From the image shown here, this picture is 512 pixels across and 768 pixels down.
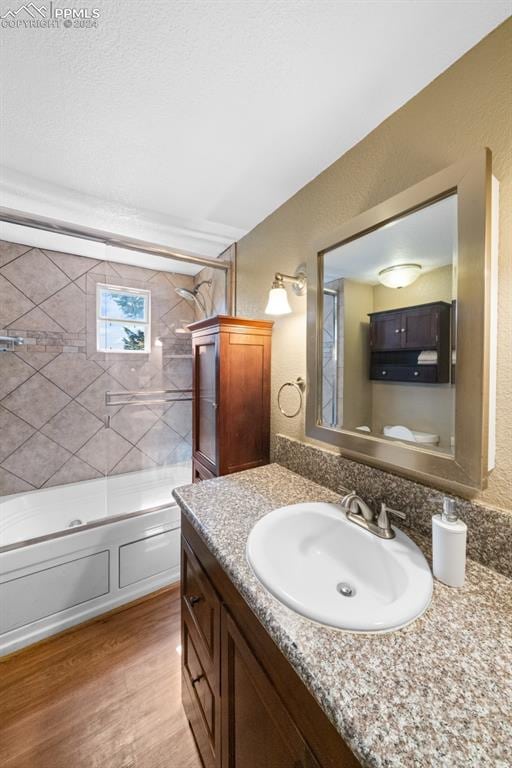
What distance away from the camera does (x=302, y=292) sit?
53.3 inches

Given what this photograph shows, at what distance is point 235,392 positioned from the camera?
1.49m

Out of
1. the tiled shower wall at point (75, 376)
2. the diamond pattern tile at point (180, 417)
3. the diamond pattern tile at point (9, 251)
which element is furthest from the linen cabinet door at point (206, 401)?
the diamond pattern tile at point (9, 251)

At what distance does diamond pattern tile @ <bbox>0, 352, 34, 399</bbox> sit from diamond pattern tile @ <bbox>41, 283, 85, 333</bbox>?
0.39 metres

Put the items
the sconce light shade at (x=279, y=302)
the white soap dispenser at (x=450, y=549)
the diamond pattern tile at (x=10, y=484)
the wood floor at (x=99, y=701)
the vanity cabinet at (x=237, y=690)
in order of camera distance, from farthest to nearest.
Result: the diamond pattern tile at (x=10, y=484) < the sconce light shade at (x=279, y=302) < the wood floor at (x=99, y=701) < the white soap dispenser at (x=450, y=549) < the vanity cabinet at (x=237, y=690)

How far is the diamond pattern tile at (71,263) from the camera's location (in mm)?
2174

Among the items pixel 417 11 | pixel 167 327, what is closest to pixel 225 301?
pixel 167 327

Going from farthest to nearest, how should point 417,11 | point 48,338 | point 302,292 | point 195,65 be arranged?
point 48,338 → point 302,292 → point 195,65 → point 417,11

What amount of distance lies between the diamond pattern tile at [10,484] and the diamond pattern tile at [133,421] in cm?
69

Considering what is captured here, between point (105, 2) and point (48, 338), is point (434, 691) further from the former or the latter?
point (48, 338)

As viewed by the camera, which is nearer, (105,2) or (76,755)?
(105,2)

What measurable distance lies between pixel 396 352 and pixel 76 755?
179cm

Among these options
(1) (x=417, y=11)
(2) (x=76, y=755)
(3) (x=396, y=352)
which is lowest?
(2) (x=76, y=755)

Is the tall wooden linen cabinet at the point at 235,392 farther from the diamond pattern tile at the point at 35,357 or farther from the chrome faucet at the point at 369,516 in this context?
the diamond pattern tile at the point at 35,357

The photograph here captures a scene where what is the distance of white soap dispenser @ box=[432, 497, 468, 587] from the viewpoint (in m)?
0.64
